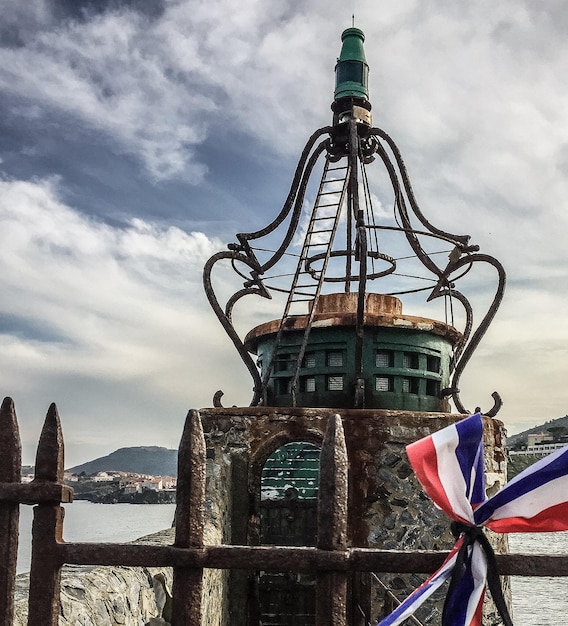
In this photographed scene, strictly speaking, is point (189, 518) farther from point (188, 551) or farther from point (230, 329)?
point (230, 329)

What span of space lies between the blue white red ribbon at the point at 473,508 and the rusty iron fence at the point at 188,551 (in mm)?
93

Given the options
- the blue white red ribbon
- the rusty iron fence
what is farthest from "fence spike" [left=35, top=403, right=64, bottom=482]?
the blue white red ribbon

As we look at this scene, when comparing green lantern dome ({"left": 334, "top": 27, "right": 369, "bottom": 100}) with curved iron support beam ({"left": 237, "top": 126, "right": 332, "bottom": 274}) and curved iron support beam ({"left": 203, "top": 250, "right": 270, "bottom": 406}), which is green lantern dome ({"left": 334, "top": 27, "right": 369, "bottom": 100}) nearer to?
curved iron support beam ({"left": 237, "top": 126, "right": 332, "bottom": 274})

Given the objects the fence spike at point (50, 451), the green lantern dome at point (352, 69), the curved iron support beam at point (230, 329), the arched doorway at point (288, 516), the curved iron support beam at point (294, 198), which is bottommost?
the arched doorway at point (288, 516)

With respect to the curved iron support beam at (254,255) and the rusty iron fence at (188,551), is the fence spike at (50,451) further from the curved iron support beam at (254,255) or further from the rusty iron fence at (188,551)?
the curved iron support beam at (254,255)

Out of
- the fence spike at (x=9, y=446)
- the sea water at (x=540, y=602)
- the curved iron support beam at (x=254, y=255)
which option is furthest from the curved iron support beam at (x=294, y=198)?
the sea water at (x=540, y=602)

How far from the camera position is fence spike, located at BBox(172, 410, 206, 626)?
3006 millimetres

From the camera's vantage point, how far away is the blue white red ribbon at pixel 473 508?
2.79m

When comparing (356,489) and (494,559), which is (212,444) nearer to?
(356,489)

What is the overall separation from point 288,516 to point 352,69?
6686 millimetres

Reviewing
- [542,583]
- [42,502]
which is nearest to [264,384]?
[42,502]

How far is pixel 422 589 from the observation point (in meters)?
2.77

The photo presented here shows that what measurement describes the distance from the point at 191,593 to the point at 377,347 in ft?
20.3

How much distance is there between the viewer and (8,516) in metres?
3.18
